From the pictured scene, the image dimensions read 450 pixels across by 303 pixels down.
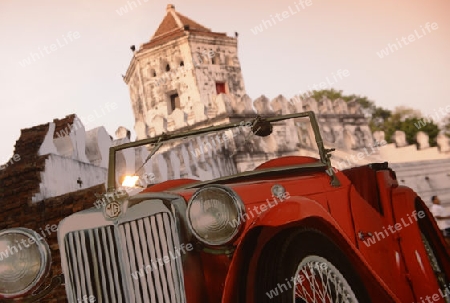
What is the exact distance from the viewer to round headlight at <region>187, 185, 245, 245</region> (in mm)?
1712

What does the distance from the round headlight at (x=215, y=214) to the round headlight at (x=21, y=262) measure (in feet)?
2.57

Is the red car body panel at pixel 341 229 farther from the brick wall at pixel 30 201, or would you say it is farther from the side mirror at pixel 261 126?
the brick wall at pixel 30 201

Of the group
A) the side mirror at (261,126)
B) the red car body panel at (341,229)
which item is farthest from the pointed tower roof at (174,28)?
the red car body panel at (341,229)

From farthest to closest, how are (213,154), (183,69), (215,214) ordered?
(183,69), (213,154), (215,214)

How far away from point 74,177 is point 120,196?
123 inches

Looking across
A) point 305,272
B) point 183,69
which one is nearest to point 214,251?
point 305,272

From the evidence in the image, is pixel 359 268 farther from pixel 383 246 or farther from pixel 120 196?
pixel 120 196

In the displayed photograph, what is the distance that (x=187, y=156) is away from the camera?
33.6 feet

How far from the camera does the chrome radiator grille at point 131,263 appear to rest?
6.09ft

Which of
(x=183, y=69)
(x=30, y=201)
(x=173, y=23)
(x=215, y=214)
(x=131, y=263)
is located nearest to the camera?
(x=215, y=214)

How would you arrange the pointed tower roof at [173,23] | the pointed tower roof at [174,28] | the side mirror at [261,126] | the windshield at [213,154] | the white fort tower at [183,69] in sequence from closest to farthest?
the side mirror at [261,126] < the windshield at [213,154] < the white fort tower at [183,69] < the pointed tower roof at [174,28] < the pointed tower roof at [173,23]

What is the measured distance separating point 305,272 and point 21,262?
141cm

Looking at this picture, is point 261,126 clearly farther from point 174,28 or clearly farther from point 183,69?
point 174,28

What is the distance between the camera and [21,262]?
1.91 m
